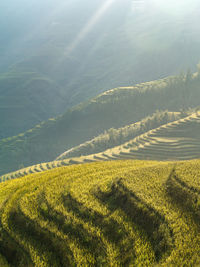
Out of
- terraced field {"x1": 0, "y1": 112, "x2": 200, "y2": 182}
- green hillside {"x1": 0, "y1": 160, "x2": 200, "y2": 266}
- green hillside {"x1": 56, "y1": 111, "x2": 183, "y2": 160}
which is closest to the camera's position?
green hillside {"x1": 0, "y1": 160, "x2": 200, "y2": 266}

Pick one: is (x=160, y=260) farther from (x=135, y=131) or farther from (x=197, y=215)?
(x=135, y=131)

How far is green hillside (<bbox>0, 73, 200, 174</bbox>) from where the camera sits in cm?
16275

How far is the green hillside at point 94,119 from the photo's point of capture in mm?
162750

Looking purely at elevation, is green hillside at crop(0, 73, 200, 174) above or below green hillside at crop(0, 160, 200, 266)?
below

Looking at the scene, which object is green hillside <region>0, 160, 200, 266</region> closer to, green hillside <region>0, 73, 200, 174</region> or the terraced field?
the terraced field

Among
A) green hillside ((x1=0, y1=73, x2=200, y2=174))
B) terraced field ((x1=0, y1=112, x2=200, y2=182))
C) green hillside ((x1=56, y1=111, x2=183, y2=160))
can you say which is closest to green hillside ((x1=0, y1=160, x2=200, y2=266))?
terraced field ((x1=0, y1=112, x2=200, y2=182))

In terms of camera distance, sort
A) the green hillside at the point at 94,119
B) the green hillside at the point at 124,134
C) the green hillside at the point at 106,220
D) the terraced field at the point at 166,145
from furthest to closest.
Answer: the green hillside at the point at 94,119, the green hillside at the point at 124,134, the terraced field at the point at 166,145, the green hillside at the point at 106,220

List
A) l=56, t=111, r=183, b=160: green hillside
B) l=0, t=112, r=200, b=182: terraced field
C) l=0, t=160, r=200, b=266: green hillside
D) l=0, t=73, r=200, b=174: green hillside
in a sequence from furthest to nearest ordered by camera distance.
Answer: l=0, t=73, r=200, b=174: green hillside → l=56, t=111, r=183, b=160: green hillside → l=0, t=112, r=200, b=182: terraced field → l=0, t=160, r=200, b=266: green hillside

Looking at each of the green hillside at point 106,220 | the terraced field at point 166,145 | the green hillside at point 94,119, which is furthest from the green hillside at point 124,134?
the green hillside at point 106,220

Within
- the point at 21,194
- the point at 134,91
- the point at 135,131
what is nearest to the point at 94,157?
the point at 135,131

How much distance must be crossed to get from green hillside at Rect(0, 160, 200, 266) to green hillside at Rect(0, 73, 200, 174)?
153 m

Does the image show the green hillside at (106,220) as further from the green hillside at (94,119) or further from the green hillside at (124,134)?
the green hillside at (94,119)

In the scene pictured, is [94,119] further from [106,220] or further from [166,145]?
[106,220]

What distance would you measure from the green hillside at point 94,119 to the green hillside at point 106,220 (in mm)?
152634
